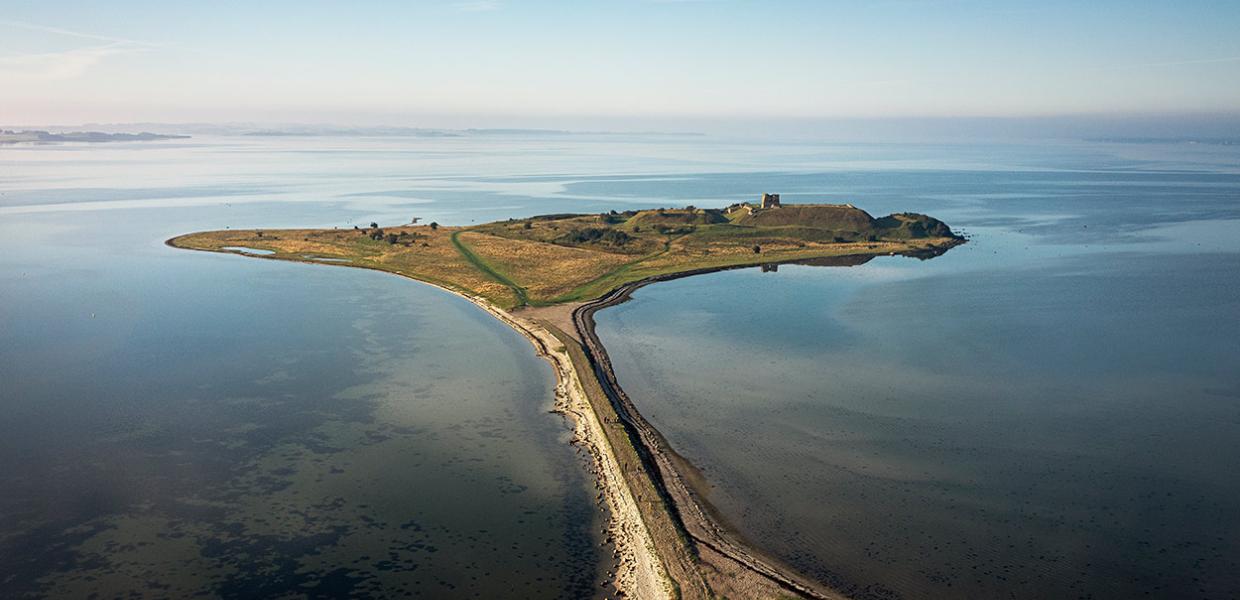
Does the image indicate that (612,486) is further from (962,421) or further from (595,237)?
(595,237)

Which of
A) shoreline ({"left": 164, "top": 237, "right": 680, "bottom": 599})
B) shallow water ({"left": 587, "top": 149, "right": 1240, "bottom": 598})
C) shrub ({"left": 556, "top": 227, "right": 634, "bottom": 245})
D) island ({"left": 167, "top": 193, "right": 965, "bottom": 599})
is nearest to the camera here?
shoreline ({"left": 164, "top": 237, "right": 680, "bottom": 599})

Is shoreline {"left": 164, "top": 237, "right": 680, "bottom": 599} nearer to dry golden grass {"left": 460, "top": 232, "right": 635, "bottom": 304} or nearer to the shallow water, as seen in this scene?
the shallow water

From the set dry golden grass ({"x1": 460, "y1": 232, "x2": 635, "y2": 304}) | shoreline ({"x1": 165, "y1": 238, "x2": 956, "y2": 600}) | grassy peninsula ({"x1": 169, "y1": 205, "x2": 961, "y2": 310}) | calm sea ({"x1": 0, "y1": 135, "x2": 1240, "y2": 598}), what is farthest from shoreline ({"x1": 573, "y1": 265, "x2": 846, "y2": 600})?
grassy peninsula ({"x1": 169, "y1": 205, "x2": 961, "y2": 310})

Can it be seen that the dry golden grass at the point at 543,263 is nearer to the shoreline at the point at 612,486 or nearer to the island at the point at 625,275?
the island at the point at 625,275

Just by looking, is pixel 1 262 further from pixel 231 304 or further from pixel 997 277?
pixel 997 277

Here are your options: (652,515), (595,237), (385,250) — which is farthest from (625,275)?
(652,515)

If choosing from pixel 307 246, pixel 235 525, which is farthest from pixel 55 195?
pixel 235 525
